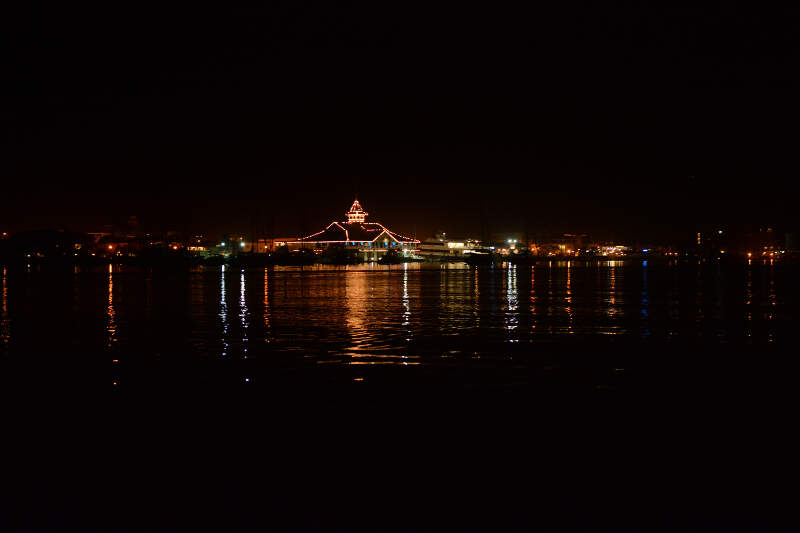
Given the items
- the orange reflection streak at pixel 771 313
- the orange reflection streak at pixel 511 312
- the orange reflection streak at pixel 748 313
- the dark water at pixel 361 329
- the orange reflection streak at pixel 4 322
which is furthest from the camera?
the orange reflection streak at pixel 511 312

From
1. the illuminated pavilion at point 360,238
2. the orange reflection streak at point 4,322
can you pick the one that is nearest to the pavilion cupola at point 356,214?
the illuminated pavilion at point 360,238

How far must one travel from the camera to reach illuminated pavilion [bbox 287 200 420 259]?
5394 inches

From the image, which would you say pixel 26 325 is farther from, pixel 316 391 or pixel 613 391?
pixel 613 391

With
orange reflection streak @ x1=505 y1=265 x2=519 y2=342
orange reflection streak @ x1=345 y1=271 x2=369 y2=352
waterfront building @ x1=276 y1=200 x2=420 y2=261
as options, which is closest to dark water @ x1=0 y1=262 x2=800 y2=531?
orange reflection streak @ x1=345 y1=271 x2=369 y2=352

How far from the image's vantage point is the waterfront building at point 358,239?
445ft

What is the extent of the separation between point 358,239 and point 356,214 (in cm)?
1693

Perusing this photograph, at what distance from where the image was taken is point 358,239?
14288 cm

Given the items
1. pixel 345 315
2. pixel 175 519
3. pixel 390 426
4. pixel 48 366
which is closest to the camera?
pixel 175 519

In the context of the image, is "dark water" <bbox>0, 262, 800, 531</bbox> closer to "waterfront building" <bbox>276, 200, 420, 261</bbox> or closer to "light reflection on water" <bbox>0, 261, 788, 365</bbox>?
"light reflection on water" <bbox>0, 261, 788, 365</bbox>

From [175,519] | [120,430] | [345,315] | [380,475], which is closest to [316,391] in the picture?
[120,430]

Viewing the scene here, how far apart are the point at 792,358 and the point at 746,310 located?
31.3 ft

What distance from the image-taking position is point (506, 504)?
5.52 m

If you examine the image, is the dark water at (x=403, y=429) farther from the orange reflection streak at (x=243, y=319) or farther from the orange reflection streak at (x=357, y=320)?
the orange reflection streak at (x=243, y=319)

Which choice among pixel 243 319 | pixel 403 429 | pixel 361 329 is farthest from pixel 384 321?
pixel 403 429
